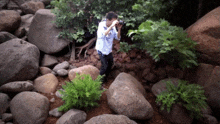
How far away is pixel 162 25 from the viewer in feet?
10.7

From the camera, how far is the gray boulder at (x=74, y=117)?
273 cm

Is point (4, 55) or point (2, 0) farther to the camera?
point (2, 0)

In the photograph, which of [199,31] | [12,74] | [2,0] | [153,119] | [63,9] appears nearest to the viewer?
[153,119]

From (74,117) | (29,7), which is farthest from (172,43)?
(29,7)

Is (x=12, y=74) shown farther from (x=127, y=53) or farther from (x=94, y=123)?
(x=127, y=53)

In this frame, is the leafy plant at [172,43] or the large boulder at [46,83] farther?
the large boulder at [46,83]

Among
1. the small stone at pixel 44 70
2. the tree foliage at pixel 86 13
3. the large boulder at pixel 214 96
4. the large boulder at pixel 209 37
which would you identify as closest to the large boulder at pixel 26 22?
the tree foliage at pixel 86 13

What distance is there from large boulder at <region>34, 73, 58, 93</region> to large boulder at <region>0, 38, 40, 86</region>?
0.29m

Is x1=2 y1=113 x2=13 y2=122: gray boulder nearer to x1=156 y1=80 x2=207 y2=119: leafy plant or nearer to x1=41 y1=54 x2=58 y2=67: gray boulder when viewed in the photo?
x1=41 y1=54 x2=58 y2=67: gray boulder

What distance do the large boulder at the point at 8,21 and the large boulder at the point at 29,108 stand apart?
3.40 m

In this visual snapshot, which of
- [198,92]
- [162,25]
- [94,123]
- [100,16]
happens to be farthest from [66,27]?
[198,92]

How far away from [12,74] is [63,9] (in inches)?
110

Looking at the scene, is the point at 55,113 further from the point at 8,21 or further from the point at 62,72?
the point at 8,21

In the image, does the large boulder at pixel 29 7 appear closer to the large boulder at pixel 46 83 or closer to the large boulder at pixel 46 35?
the large boulder at pixel 46 35
